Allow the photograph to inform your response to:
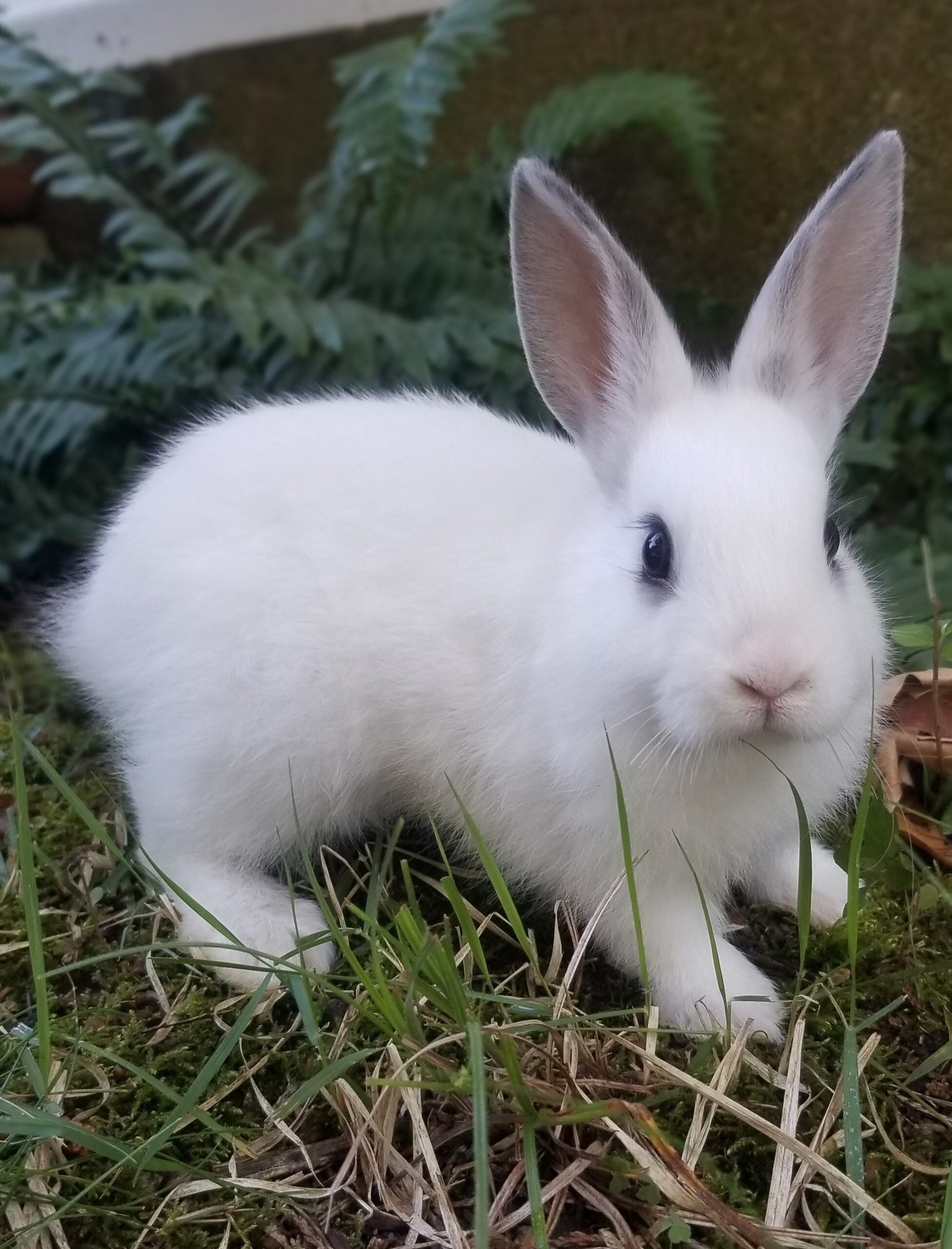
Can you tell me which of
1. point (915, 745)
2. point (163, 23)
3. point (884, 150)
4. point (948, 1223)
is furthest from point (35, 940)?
point (163, 23)

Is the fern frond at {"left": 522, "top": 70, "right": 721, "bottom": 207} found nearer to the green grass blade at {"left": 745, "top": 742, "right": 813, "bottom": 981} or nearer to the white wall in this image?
the white wall

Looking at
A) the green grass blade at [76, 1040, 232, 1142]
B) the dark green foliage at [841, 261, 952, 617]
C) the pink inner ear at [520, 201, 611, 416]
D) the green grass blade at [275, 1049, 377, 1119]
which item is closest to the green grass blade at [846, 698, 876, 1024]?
the green grass blade at [275, 1049, 377, 1119]

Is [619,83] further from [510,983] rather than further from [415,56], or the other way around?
[510,983]

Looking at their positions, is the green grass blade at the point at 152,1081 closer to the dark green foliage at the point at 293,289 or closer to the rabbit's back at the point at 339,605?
the rabbit's back at the point at 339,605

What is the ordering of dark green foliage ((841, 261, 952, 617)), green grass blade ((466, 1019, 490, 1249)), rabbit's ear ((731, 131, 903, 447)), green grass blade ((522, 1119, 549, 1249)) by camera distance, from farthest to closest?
dark green foliage ((841, 261, 952, 617)) < rabbit's ear ((731, 131, 903, 447)) < green grass blade ((522, 1119, 549, 1249)) < green grass blade ((466, 1019, 490, 1249))

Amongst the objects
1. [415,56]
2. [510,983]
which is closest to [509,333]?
[415,56]

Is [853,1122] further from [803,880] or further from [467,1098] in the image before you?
[467,1098]
